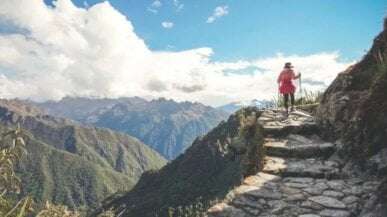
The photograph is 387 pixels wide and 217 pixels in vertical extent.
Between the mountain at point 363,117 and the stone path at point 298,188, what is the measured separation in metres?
0.46

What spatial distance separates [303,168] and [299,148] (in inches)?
55.2

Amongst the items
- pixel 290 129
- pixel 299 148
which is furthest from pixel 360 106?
pixel 290 129

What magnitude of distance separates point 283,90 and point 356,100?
7.00 m

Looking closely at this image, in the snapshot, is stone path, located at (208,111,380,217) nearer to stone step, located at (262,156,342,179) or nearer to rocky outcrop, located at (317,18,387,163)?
stone step, located at (262,156,342,179)

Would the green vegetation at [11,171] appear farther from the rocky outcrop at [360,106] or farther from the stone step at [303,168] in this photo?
the rocky outcrop at [360,106]

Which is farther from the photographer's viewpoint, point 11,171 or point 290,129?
point 290,129

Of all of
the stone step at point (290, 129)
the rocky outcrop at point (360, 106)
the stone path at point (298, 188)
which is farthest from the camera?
the stone step at point (290, 129)

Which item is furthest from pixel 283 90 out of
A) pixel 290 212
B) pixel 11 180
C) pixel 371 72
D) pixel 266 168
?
pixel 11 180

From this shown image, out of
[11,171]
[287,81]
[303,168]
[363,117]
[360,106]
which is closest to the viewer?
[11,171]

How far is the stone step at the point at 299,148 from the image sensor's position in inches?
482

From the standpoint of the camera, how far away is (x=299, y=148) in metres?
12.5

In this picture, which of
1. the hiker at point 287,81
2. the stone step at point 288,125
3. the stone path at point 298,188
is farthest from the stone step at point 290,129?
the hiker at point 287,81

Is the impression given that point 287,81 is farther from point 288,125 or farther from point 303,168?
point 303,168

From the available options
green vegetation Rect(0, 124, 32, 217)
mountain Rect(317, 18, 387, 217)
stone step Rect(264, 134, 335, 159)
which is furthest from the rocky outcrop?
green vegetation Rect(0, 124, 32, 217)
